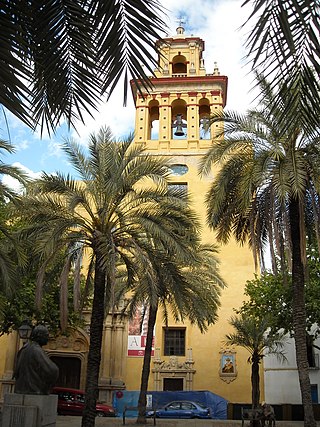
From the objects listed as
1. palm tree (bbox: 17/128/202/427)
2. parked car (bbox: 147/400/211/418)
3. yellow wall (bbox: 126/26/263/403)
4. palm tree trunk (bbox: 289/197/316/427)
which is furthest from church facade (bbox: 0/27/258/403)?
palm tree trunk (bbox: 289/197/316/427)

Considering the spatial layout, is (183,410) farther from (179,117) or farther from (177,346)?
(179,117)

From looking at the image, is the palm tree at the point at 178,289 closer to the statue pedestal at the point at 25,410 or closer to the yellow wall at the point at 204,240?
the yellow wall at the point at 204,240

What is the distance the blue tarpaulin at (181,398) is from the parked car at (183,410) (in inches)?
23.3

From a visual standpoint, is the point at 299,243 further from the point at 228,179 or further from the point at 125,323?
the point at 125,323

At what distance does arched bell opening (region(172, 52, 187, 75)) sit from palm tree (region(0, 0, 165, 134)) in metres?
36.1

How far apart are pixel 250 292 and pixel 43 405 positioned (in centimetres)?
1722

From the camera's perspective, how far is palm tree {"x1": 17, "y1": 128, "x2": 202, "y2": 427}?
48.9 ft

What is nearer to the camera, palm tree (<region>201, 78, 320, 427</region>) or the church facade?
palm tree (<region>201, 78, 320, 427</region>)

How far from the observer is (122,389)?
29.2 m

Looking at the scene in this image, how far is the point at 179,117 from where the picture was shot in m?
37.4

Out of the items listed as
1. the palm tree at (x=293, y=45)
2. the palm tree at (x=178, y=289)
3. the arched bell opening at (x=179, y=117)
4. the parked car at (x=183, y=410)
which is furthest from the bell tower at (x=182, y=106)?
the palm tree at (x=293, y=45)

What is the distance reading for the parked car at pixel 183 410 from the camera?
1030 inches

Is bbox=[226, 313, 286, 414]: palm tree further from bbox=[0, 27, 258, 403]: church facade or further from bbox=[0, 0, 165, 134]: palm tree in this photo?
bbox=[0, 0, 165, 134]: palm tree

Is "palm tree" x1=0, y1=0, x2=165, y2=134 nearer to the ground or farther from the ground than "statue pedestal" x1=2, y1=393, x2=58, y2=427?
farther from the ground
